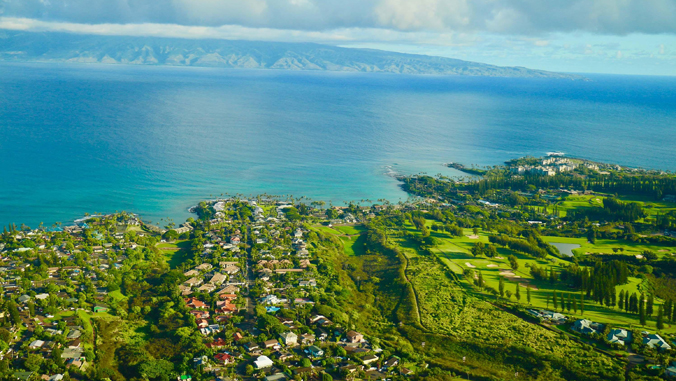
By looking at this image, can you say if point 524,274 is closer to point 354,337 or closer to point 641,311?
point 641,311

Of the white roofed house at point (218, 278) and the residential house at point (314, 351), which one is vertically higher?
the white roofed house at point (218, 278)

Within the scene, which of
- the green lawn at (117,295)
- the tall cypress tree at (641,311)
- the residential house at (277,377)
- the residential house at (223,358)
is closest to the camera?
the residential house at (277,377)

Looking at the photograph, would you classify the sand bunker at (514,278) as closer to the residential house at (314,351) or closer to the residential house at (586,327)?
the residential house at (586,327)

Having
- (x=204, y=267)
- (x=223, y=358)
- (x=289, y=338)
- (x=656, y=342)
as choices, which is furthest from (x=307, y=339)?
(x=656, y=342)

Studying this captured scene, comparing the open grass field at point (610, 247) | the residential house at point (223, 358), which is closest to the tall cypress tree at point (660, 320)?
the open grass field at point (610, 247)

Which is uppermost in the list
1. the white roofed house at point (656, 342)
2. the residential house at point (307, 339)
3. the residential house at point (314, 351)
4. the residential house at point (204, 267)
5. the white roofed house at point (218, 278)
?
the white roofed house at point (218, 278)
